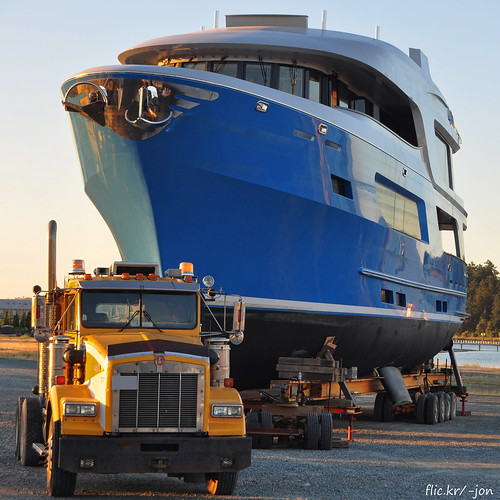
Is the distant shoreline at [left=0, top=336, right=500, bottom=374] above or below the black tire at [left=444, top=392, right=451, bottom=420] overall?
above

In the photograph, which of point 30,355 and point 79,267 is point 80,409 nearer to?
point 79,267

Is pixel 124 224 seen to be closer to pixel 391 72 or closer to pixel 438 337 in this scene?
pixel 391 72

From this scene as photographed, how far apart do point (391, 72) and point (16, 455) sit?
1193 centimetres

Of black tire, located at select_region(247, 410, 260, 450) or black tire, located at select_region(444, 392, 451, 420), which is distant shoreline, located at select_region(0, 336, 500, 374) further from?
black tire, located at select_region(247, 410, 260, 450)

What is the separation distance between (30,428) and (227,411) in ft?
9.84

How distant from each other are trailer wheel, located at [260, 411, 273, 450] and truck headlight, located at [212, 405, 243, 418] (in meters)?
5.18

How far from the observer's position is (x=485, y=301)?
182875 millimetres

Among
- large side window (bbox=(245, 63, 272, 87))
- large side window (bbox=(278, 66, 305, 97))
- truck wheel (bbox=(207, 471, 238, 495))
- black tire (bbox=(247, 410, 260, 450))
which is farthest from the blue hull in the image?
truck wheel (bbox=(207, 471, 238, 495))

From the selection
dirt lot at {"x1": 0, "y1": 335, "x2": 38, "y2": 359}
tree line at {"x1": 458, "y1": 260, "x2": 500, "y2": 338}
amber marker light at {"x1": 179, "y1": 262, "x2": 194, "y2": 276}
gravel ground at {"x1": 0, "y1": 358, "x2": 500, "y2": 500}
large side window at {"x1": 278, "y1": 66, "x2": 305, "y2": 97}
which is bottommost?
gravel ground at {"x1": 0, "y1": 358, "x2": 500, "y2": 500}

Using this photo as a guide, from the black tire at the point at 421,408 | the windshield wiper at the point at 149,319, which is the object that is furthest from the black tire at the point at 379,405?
the windshield wiper at the point at 149,319

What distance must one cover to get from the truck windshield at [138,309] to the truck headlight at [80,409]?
145cm

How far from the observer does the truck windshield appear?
10.1 meters

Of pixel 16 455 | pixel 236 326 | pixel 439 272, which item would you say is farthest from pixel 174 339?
pixel 439 272

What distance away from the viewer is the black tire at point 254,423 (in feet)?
46.6
